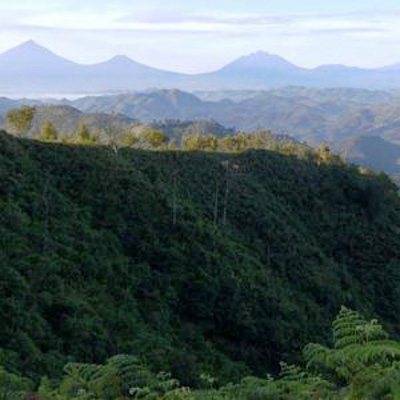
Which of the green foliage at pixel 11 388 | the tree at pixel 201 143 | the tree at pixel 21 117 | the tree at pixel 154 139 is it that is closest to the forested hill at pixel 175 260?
the tree at pixel 154 139

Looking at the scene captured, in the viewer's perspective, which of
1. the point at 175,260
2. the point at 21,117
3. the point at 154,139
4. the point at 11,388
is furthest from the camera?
the point at 154,139

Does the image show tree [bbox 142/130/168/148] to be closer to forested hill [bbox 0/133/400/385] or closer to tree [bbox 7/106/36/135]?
forested hill [bbox 0/133/400/385]

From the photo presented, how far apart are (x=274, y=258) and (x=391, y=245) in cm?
1022

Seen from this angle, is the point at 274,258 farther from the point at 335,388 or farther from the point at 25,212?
the point at 335,388

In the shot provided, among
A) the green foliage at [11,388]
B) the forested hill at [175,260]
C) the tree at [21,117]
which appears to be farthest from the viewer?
the tree at [21,117]

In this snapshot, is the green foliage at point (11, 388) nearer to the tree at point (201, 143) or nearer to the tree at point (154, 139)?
the tree at point (154, 139)

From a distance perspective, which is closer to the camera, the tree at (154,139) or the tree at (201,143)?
the tree at (154,139)

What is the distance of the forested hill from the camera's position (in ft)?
57.8

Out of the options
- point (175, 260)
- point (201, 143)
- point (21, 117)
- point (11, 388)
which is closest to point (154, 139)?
point (201, 143)

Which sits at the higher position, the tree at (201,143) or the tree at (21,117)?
the tree at (21,117)

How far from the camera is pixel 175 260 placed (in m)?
24.4

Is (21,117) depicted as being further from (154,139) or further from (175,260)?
(175,260)

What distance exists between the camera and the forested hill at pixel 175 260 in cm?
1762

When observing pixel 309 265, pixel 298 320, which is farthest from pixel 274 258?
pixel 298 320
